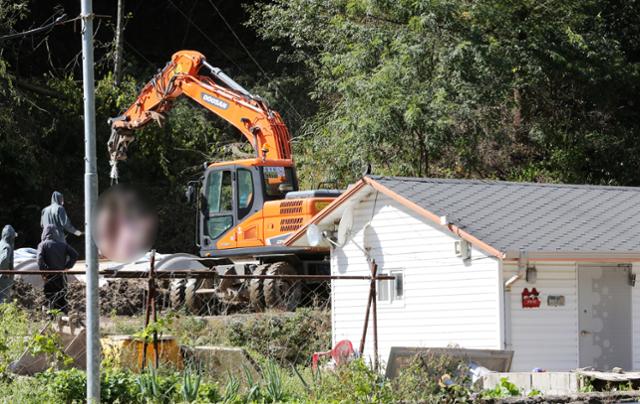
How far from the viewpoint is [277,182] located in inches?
951

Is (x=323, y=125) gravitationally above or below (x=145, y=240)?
above

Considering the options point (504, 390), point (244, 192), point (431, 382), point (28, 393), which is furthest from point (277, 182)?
point (28, 393)

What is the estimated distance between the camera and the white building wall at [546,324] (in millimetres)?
17766

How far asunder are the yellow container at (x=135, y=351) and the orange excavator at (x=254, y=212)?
355 inches

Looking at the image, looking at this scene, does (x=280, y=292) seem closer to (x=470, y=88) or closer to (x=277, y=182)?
(x=277, y=182)

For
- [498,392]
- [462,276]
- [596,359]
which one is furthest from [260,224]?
[498,392]

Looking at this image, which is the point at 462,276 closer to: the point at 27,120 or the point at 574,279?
the point at 574,279

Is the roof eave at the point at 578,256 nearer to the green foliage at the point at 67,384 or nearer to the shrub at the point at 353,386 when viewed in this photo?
the shrub at the point at 353,386

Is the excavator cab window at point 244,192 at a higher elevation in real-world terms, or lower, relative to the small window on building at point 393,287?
higher

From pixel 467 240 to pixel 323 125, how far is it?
14.5 meters

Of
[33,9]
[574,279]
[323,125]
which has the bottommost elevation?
[574,279]

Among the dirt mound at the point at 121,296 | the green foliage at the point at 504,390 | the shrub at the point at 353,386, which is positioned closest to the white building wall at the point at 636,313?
the green foliage at the point at 504,390

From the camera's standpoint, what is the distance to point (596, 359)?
61.5 feet

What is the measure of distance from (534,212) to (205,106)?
31.4 feet
